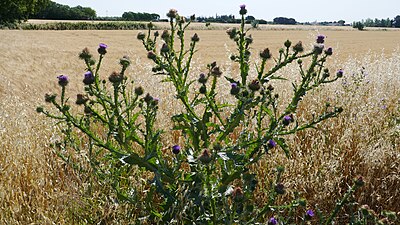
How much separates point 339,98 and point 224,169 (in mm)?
2186

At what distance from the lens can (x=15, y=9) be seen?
37.4 metres

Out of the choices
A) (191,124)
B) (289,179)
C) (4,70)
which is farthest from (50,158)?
(4,70)

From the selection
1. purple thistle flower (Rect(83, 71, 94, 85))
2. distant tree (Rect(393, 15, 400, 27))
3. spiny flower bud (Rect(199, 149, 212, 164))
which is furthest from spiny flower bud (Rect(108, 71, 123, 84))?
distant tree (Rect(393, 15, 400, 27))

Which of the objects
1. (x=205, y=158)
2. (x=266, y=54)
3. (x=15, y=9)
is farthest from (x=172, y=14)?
(x=15, y=9)

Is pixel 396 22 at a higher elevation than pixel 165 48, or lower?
lower

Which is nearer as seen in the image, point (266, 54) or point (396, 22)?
point (266, 54)

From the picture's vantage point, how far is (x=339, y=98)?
12.6 ft

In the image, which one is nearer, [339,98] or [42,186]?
[42,186]

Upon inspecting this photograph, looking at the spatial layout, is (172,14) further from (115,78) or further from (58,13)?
(58,13)

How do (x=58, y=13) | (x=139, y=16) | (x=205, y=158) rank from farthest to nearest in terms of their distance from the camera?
(x=139, y=16), (x=58, y=13), (x=205, y=158)

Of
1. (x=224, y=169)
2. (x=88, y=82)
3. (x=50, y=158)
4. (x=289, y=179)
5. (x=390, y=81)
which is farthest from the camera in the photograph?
(x=390, y=81)

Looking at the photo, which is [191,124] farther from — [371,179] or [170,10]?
[371,179]

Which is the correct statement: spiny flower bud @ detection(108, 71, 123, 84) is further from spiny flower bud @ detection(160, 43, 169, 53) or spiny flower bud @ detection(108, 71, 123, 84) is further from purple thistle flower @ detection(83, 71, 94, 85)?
spiny flower bud @ detection(160, 43, 169, 53)

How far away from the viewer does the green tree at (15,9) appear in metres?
36.7
